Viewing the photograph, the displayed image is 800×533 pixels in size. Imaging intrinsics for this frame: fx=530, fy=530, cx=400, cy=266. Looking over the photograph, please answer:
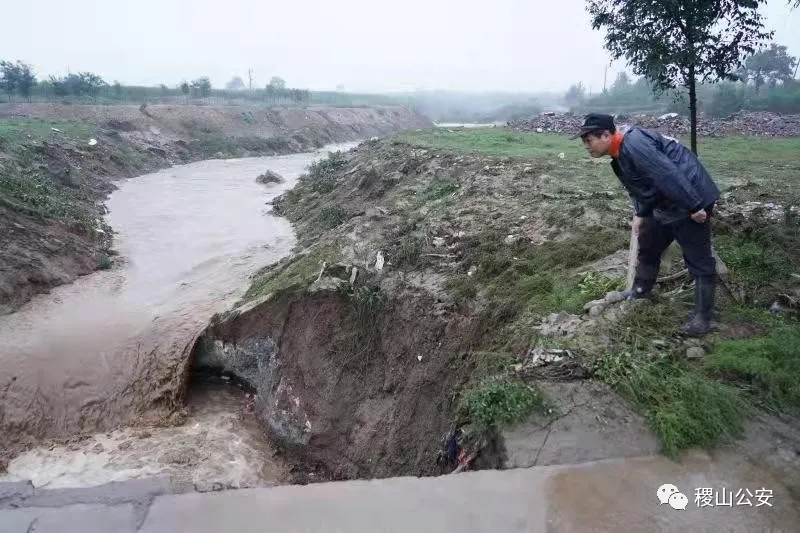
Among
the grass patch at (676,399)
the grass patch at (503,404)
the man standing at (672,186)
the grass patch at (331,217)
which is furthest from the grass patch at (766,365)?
the grass patch at (331,217)

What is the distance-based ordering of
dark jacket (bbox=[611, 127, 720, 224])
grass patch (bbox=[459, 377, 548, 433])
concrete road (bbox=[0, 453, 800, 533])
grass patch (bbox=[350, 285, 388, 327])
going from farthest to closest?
1. grass patch (bbox=[350, 285, 388, 327])
2. dark jacket (bbox=[611, 127, 720, 224])
3. grass patch (bbox=[459, 377, 548, 433])
4. concrete road (bbox=[0, 453, 800, 533])

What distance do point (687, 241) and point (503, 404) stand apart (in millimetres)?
1809

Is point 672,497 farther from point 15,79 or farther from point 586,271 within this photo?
point 15,79

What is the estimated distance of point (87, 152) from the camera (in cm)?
2152

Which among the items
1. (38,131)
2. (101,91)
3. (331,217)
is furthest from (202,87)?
(331,217)

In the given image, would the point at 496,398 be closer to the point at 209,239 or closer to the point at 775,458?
the point at 775,458

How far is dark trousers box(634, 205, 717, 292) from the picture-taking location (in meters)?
3.79

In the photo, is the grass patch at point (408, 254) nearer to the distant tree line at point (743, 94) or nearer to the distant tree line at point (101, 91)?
the distant tree line at point (743, 94)

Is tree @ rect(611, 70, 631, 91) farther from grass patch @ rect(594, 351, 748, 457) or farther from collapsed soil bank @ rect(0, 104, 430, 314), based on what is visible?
grass patch @ rect(594, 351, 748, 457)

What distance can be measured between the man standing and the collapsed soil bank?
10136mm

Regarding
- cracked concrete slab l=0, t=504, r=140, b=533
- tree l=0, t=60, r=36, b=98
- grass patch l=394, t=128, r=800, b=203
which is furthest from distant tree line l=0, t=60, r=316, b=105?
cracked concrete slab l=0, t=504, r=140, b=533

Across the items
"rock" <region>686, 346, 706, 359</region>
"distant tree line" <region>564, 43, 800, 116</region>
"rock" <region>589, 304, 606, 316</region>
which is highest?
"distant tree line" <region>564, 43, 800, 116</region>

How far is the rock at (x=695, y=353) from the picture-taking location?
377cm

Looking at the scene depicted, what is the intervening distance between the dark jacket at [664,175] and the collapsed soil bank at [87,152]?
1023cm
